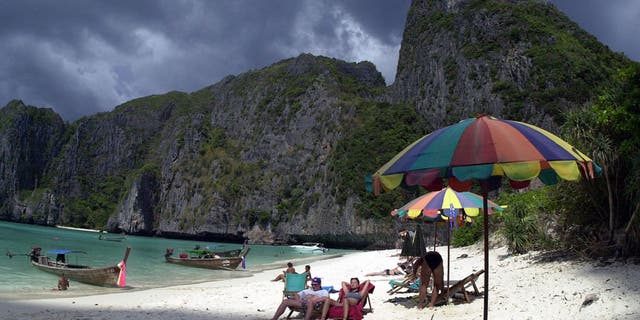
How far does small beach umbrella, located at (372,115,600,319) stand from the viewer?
4.21m

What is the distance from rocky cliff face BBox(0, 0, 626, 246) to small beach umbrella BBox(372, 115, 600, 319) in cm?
6470

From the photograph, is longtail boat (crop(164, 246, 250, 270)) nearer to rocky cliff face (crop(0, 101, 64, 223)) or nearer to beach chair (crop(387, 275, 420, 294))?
beach chair (crop(387, 275, 420, 294))

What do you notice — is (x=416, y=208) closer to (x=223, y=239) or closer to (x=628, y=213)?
(x=628, y=213)

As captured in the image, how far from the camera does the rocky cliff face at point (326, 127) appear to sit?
6975cm

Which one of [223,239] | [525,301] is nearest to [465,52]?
[223,239]

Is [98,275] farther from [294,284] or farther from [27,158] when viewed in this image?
[27,158]

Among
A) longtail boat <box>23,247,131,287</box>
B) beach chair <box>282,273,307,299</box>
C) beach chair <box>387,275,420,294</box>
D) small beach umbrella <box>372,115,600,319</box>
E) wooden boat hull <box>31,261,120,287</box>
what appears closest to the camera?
small beach umbrella <box>372,115,600,319</box>

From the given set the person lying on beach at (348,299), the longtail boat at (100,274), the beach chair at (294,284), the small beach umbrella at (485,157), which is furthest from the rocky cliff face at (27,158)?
the small beach umbrella at (485,157)

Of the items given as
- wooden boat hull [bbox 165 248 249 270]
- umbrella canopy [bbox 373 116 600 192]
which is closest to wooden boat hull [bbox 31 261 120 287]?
wooden boat hull [bbox 165 248 249 270]

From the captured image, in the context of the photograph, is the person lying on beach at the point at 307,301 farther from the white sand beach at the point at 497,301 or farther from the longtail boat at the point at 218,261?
the longtail boat at the point at 218,261

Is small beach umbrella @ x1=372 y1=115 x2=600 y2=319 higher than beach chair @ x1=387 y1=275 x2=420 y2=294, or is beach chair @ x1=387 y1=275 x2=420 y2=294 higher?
small beach umbrella @ x1=372 y1=115 x2=600 y2=319

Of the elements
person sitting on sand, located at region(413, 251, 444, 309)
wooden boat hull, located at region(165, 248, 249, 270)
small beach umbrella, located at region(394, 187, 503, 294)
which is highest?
small beach umbrella, located at region(394, 187, 503, 294)

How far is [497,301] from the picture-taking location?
8391 mm

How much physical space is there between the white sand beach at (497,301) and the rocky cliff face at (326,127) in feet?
188
